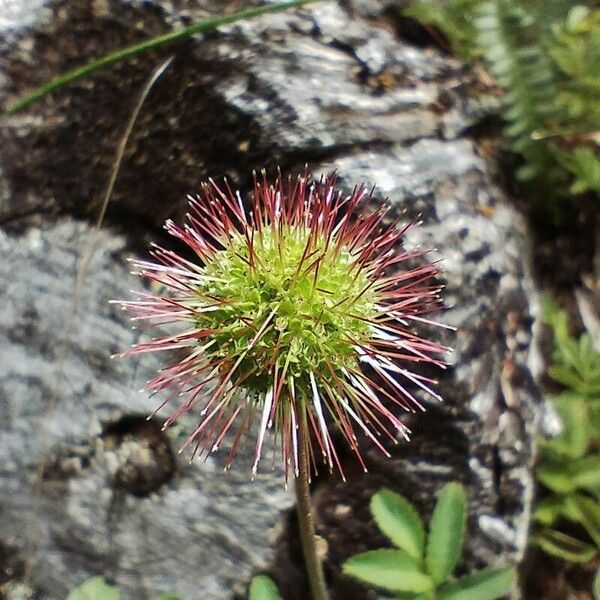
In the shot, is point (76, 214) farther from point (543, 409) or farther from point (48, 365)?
point (543, 409)

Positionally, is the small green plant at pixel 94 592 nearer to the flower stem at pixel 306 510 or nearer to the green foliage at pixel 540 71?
the flower stem at pixel 306 510

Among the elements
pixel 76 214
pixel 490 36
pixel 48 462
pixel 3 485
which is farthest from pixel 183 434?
pixel 490 36

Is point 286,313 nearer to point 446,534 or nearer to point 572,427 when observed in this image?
point 446,534

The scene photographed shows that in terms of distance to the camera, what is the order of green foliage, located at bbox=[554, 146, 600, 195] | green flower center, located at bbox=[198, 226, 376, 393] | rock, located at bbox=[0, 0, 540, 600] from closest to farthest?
green flower center, located at bbox=[198, 226, 376, 393] → rock, located at bbox=[0, 0, 540, 600] → green foliage, located at bbox=[554, 146, 600, 195]

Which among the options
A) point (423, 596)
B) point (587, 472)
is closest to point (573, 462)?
point (587, 472)

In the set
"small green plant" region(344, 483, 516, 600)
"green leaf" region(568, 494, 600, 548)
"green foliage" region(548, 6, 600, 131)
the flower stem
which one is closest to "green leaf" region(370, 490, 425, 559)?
"small green plant" region(344, 483, 516, 600)

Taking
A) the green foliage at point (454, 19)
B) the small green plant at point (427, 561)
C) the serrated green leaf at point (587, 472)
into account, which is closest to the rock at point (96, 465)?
the small green plant at point (427, 561)

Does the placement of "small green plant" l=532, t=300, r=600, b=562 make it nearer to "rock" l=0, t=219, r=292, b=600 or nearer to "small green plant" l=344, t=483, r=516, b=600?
"small green plant" l=344, t=483, r=516, b=600

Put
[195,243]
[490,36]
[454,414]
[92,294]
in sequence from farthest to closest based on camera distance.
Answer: [490,36] → [92,294] → [454,414] → [195,243]
